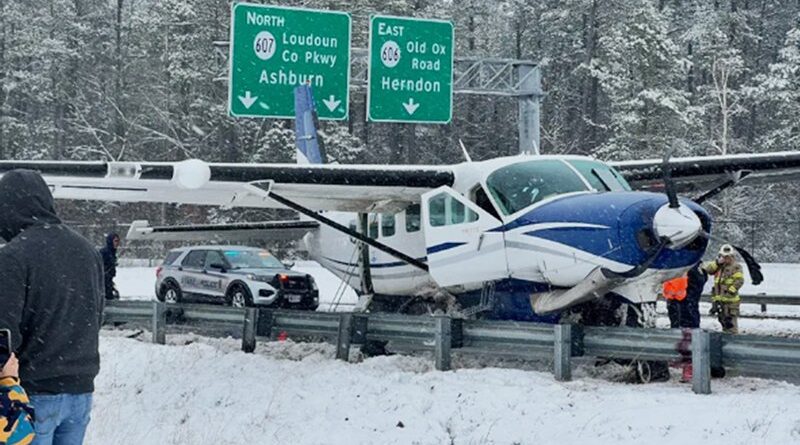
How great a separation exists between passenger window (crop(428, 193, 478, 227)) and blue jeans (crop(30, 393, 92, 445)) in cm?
891

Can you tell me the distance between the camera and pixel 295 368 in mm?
12422

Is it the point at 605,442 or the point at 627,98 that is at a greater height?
the point at 627,98

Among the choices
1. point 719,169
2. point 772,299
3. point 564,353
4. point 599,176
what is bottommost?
point 772,299

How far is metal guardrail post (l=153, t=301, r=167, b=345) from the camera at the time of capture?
15.6 meters

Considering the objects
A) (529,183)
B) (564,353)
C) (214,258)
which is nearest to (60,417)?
(564,353)

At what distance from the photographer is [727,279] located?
15.3 m

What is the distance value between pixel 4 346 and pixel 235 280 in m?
17.5

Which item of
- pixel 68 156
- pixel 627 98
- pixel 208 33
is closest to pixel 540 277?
pixel 627 98

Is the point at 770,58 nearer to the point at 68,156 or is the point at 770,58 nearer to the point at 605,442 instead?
the point at 68,156

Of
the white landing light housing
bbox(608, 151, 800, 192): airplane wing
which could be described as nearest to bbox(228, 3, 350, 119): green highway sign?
bbox(608, 151, 800, 192): airplane wing

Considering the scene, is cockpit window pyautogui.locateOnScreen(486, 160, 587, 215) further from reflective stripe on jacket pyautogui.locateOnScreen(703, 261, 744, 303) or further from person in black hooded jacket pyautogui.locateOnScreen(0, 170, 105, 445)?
person in black hooded jacket pyautogui.locateOnScreen(0, 170, 105, 445)

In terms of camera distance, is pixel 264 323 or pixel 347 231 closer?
pixel 264 323

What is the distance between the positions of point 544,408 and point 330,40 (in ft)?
47.8

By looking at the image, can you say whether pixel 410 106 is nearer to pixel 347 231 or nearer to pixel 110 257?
pixel 110 257
